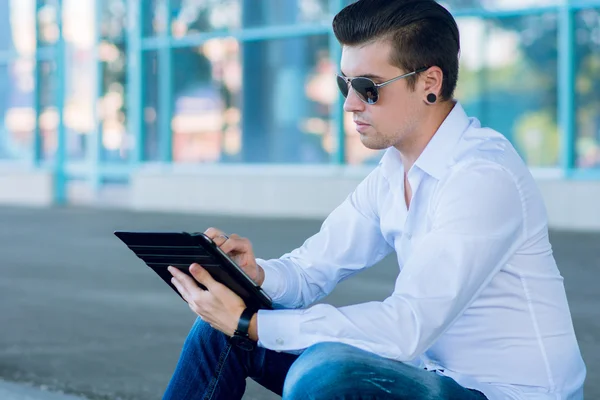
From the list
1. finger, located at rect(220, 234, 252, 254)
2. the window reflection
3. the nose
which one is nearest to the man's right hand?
finger, located at rect(220, 234, 252, 254)

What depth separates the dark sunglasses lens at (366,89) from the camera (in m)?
2.57

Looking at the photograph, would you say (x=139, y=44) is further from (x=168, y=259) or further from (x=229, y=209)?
(x=168, y=259)

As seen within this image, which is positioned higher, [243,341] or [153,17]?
[153,17]

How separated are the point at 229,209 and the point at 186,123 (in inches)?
86.9

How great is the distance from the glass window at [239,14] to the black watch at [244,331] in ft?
43.9

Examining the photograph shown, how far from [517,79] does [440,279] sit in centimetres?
1190

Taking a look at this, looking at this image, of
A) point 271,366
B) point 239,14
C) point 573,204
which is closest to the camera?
point 271,366

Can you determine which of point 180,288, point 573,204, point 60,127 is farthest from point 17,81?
point 180,288

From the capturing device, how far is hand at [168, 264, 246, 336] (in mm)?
2469

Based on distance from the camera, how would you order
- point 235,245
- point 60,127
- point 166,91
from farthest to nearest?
point 60,127, point 166,91, point 235,245

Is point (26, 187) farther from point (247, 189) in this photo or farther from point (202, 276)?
point (202, 276)

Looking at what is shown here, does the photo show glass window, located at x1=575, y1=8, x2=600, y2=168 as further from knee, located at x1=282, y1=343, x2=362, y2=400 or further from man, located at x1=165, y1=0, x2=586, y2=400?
knee, located at x1=282, y1=343, x2=362, y2=400

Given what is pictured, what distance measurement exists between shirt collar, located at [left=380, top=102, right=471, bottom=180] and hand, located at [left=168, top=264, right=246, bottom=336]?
573mm

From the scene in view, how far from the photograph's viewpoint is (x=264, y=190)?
1616 cm
